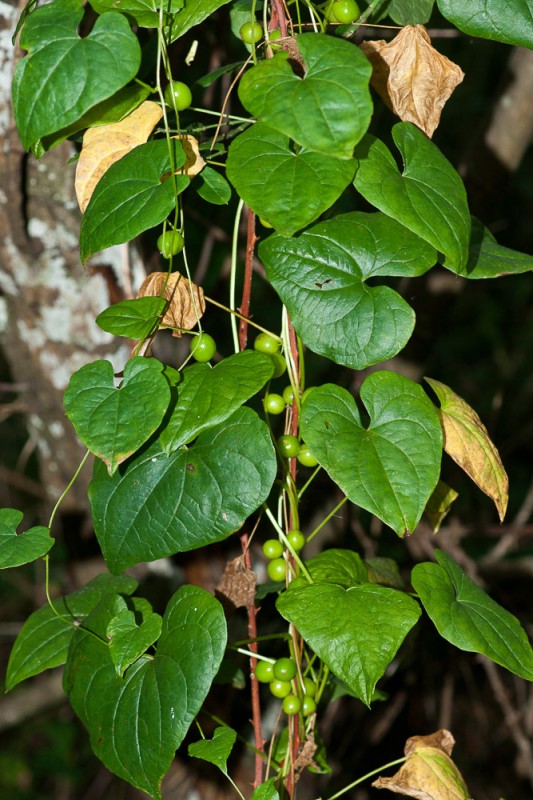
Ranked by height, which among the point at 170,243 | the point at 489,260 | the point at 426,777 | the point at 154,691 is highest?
the point at 170,243

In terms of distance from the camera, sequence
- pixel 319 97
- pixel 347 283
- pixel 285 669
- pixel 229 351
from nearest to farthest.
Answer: pixel 319 97 → pixel 347 283 → pixel 285 669 → pixel 229 351

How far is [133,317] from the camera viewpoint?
2.33 ft

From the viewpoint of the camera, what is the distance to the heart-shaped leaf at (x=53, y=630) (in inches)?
33.9

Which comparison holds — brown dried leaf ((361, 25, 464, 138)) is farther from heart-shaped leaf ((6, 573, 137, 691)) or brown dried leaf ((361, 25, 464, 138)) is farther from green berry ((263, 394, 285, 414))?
heart-shaped leaf ((6, 573, 137, 691))

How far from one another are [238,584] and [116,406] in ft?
0.95

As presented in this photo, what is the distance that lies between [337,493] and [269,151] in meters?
0.92

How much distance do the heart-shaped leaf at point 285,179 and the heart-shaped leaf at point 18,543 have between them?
1.22 feet

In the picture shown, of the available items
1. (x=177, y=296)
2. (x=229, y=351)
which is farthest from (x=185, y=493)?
(x=229, y=351)

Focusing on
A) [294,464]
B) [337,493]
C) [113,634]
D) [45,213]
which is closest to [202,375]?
[294,464]

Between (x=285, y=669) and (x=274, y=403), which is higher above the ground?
(x=274, y=403)

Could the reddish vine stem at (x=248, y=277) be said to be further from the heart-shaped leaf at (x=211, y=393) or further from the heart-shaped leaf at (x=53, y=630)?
the heart-shaped leaf at (x=53, y=630)

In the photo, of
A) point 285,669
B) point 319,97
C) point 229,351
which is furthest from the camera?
point 229,351

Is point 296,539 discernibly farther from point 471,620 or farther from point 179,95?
point 179,95

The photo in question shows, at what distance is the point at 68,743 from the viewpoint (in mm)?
2652
